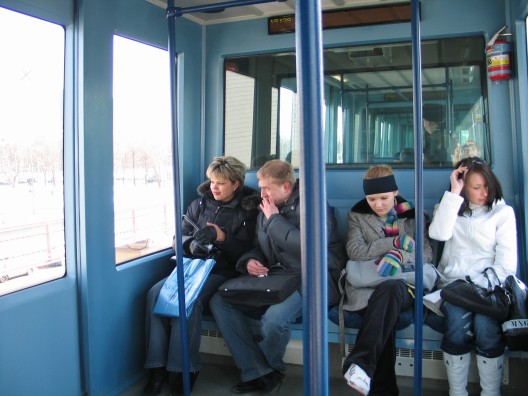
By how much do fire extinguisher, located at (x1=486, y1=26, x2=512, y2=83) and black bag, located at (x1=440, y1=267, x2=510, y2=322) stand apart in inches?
56.4

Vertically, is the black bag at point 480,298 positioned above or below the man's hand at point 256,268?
below

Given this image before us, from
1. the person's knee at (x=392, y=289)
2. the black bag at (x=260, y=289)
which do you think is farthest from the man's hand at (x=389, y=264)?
the black bag at (x=260, y=289)

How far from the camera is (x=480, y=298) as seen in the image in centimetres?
280

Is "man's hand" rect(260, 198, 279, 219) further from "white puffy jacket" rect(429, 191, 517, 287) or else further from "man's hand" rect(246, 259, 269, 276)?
"white puffy jacket" rect(429, 191, 517, 287)

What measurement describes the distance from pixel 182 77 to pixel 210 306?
1792 millimetres

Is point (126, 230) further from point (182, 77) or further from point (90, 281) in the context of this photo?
point (182, 77)

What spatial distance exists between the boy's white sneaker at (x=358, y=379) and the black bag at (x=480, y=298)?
639 millimetres

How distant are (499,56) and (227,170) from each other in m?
1.98

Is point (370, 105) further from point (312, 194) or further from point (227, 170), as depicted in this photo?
point (312, 194)

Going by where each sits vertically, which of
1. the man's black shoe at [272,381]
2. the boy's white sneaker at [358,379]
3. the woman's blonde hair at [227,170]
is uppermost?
the woman's blonde hair at [227,170]

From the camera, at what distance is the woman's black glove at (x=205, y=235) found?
11.1 feet

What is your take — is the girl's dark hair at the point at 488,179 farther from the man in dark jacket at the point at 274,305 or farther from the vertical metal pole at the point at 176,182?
the vertical metal pole at the point at 176,182

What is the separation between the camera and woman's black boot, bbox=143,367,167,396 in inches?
128

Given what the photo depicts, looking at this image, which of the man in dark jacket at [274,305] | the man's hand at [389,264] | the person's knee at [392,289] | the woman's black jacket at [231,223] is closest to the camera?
the person's knee at [392,289]
